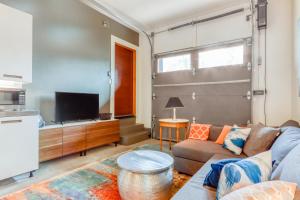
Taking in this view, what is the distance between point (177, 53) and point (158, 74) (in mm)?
741

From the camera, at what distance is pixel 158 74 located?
185 inches

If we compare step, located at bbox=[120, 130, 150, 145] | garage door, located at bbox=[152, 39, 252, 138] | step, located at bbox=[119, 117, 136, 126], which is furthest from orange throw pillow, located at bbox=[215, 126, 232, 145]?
step, located at bbox=[119, 117, 136, 126]

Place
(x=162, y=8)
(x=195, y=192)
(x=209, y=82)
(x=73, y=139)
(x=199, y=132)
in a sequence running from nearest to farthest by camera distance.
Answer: (x=195, y=192)
(x=199, y=132)
(x=73, y=139)
(x=162, y=8)
(x=209, y=82)

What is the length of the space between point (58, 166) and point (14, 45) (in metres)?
1.88

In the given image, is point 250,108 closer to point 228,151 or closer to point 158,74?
point 228,151

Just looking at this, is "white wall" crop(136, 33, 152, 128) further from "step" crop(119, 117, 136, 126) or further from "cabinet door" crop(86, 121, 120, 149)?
"cabinet door" crop(86, 121, 120, 149)

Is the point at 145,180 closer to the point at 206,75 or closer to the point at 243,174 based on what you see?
the point at 243,174

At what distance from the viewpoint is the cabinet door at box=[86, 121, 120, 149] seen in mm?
3328

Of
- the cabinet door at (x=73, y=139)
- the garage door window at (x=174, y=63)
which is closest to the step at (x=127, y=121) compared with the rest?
the cabinet door at (x=73, y=139)

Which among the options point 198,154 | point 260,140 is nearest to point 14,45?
point 198,154

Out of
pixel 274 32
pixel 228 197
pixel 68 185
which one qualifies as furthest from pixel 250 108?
pixel 68 185

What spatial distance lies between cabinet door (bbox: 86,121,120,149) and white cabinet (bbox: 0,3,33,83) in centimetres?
140

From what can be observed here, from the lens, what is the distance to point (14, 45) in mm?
2340

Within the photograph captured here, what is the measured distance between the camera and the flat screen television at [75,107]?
3.07 meters
